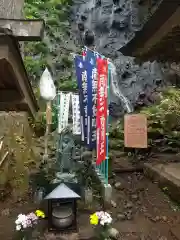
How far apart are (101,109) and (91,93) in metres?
0.49

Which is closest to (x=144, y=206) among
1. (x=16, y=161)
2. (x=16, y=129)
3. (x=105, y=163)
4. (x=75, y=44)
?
(x=105, y=163)

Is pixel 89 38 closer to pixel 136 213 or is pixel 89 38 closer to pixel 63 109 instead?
pixel 63 109

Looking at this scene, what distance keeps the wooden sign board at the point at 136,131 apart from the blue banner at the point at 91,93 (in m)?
1.59

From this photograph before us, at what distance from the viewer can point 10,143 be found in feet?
20.7

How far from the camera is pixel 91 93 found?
561 centimetres

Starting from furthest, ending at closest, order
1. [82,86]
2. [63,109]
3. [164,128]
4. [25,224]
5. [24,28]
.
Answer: [164,128]
[63,109]
[82,86]
[25,224]
[24,28]

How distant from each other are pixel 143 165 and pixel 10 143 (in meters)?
3.43

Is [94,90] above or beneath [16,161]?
above

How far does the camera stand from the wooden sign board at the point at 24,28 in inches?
70.5

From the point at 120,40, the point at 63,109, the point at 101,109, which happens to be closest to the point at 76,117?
the point at 63,109

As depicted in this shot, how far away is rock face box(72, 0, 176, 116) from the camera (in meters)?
13.9

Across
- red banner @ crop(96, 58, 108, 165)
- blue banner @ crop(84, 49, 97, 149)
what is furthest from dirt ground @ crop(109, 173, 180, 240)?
blue banner @ crop(84, 49, 97, 149)

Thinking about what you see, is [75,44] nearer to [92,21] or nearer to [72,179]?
[92,21]

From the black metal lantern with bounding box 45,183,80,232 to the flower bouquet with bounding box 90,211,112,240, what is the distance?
1.48ft
